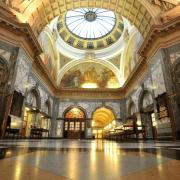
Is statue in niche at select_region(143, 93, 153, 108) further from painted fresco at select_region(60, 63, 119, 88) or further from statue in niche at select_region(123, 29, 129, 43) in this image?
statue in niche at select_region(123, 29, 129, 43)

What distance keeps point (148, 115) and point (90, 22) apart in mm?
15541

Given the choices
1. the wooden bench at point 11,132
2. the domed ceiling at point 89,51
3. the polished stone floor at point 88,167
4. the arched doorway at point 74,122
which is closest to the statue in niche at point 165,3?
the domed ceiling at point 89,51

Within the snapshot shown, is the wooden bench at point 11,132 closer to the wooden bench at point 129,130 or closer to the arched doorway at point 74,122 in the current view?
the wooden bench at point 129,130

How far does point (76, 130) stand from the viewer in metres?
17.7

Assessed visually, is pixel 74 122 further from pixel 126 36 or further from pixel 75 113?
pixel 126 36

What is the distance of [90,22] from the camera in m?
21.3

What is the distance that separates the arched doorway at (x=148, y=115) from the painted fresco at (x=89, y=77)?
7420 millimetres

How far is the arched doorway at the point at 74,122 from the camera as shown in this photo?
17.5 metres

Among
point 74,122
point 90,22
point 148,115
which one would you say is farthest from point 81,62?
point 148,115

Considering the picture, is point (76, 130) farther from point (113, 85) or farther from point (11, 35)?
point (11, 35)

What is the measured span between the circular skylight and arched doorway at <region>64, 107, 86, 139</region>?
405 inches

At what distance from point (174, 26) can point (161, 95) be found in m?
3.69

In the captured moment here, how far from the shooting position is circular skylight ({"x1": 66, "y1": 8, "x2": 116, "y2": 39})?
19708 mm

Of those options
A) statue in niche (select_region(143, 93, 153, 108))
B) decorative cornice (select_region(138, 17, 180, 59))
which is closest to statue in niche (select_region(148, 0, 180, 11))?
decorative cornice (select_region(138, 17, 180, 59))
